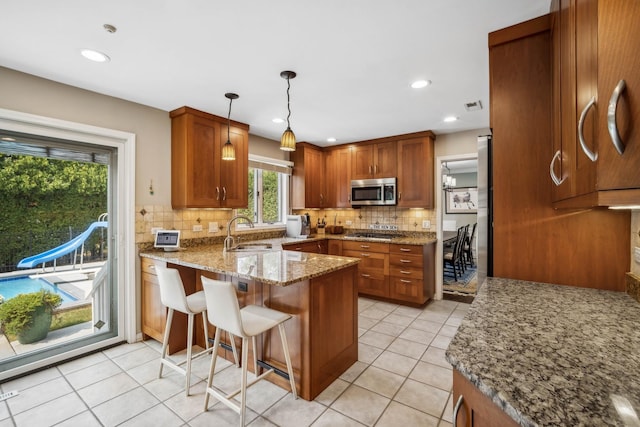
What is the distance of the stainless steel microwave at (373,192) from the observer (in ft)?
14.3

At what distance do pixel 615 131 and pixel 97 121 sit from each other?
3.50 metres

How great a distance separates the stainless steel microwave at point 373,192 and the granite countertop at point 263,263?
2132mm

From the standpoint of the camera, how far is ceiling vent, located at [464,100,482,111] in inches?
118

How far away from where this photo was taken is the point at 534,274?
62.2 inches

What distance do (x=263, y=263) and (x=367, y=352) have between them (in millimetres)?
1331

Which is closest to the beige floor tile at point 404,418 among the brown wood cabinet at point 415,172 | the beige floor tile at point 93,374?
the beige floor tile at point 93,374

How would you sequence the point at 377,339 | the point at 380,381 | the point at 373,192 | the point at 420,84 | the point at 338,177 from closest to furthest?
the point at 380,381
the point at 420,84
the point at 377,339
the point at 373,192
the point at 338,177

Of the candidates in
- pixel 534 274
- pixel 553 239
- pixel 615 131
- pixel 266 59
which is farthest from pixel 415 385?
pixel 266 59

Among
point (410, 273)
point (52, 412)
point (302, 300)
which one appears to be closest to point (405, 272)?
point (410, 273)

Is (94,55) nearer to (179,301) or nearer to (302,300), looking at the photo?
(179,301)

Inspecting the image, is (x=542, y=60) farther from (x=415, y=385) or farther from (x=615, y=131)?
(x=415, y=385)

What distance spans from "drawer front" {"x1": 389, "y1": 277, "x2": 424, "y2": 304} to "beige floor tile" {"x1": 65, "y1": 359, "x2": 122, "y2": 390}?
3131 millimetres

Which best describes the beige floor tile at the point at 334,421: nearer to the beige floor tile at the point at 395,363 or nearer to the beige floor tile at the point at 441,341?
the beige floor tile at the point at 395,363

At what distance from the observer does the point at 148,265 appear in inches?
113
